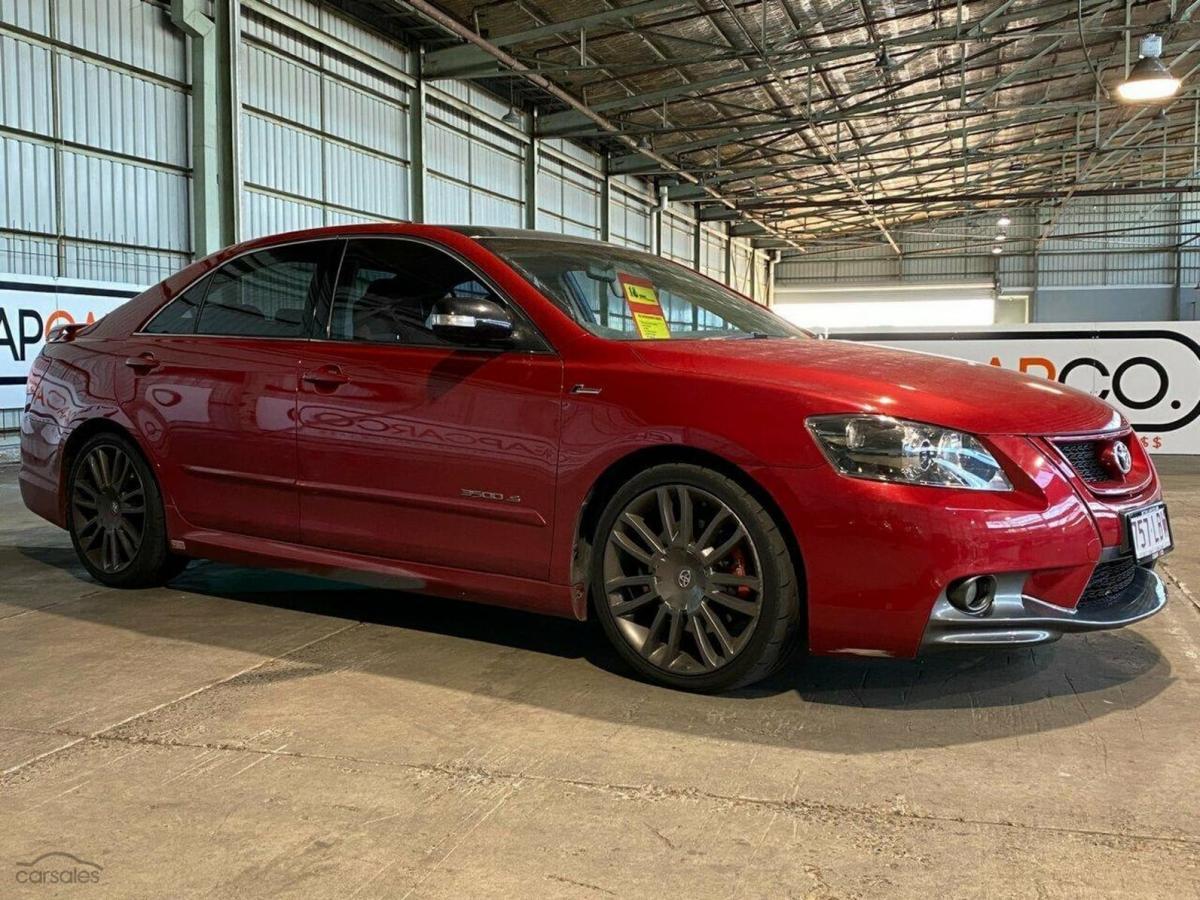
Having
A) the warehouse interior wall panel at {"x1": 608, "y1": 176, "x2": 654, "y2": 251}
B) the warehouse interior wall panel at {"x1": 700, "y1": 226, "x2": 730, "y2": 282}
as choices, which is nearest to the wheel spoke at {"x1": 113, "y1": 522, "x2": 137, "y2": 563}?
the warehouse interior wall panel at {"x1": 608, "y1": 176, "x2": 654, "y2": 251}

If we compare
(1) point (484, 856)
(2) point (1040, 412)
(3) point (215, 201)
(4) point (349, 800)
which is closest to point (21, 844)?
(4) point (349, 800)

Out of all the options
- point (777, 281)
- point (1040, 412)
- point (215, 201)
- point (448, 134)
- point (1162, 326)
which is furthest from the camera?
point (777, 281)

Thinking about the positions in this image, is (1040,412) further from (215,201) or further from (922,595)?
(215,201)

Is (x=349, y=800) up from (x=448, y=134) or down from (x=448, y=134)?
down

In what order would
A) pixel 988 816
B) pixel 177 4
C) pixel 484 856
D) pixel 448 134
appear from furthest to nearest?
pixel 448 134
pixel 177 4
pixel 988 816
pixel 484 856

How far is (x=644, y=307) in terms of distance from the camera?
3467 millimetres

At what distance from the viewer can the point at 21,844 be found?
80.8 inches

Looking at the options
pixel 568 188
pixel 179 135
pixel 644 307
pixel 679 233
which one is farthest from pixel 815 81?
pixel 644 307

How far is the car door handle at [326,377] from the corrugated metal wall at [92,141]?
→ 9.13 metres

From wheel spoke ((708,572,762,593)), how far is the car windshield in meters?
0.79

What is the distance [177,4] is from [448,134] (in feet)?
20.2

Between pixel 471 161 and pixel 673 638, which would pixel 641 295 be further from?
pixel 471 161

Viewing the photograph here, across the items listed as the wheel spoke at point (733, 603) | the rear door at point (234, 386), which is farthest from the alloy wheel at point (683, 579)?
the rear door at point (234, 386)

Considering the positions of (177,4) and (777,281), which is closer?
(177,4)
